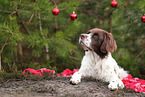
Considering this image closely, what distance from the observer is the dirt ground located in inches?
92.0

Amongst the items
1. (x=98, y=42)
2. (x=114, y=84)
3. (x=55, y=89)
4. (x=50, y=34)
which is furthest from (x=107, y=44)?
(x=50, y=34)

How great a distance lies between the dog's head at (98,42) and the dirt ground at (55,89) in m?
0.52

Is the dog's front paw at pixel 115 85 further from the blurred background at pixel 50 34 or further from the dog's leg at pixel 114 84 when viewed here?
the blurred background at pixel 50 34

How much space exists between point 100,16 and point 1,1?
341 cm

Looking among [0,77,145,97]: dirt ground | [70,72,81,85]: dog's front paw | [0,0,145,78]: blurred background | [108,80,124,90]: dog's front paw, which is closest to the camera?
[0,77,145,97]: dirt ground

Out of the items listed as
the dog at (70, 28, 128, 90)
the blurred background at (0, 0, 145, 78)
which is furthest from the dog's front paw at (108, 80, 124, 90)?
the blurred background at (0, 0, 145, 78)

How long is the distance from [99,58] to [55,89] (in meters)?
0.89

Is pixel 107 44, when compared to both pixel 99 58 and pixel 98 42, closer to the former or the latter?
pixel 98 42

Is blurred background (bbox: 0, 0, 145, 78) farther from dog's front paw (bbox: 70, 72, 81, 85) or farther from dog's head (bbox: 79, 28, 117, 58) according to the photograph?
dog's head (bbox: 79, 28, 117, 58)

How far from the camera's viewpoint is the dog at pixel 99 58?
2.72 meters

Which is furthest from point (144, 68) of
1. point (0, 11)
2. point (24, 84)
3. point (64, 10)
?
point (0, 11)

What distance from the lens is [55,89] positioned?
244 cm

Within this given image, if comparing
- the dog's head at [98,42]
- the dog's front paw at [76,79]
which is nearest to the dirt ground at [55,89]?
the dog's front paw at [76,79]

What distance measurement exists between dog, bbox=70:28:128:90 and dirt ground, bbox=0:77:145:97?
0.12m
